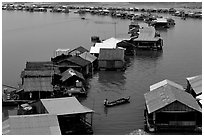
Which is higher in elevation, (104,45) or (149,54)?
(104,45)

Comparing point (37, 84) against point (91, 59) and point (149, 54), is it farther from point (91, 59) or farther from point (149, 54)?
point (149, 54)

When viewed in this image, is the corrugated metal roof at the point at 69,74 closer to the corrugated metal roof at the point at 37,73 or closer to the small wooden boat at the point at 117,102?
the corrugated metal roof at the point at 37,73

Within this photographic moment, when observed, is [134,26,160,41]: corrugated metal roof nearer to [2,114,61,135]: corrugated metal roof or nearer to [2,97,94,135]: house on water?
[2,97,94,135]: house on water

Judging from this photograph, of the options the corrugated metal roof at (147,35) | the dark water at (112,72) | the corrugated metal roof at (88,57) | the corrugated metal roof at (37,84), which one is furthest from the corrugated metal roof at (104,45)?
the corrugated metal roof at (37,84)

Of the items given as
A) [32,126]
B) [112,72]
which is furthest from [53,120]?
[112,72]

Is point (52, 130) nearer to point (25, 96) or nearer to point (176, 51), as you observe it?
point (25, 96)

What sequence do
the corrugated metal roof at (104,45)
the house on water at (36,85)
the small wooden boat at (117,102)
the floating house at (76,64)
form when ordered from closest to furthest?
the small wooden boat at (117,102) < the house on water at (36,85) < the floating house at (76,64) < the corrugated metal roof at (104,45)
